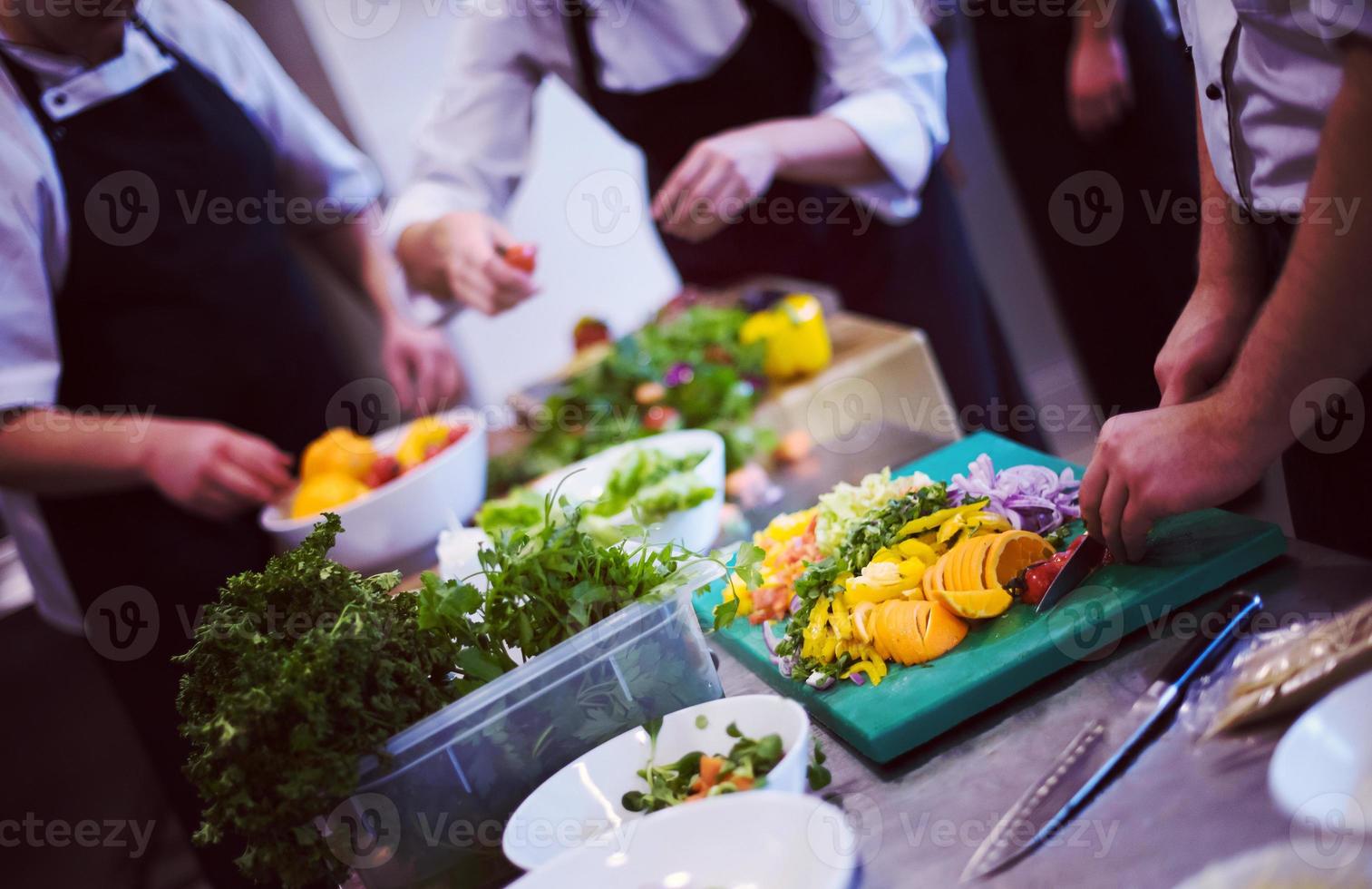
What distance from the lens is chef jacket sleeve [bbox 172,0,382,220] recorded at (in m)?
2.23

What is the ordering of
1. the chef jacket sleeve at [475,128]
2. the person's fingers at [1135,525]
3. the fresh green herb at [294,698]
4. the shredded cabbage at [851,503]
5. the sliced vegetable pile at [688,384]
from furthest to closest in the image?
the chef jacket sleeve at [475,128]
the sliced vegetable pile at [688,384]
the shredded cabbage at [851,503]
the person's fingers at [1135,525]
the fresh green herb at [294,698]

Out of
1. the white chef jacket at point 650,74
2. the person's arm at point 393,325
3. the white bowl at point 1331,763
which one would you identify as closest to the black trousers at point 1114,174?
the white chef jacket at point 650,74

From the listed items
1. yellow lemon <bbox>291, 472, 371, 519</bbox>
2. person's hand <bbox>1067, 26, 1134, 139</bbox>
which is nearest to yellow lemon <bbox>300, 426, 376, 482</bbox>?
yellow lemon <bbox>291, 472, 371, 519</bbox>

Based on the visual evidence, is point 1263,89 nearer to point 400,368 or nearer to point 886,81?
point 886,81

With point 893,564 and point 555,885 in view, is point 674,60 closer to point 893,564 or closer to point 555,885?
point 893,564

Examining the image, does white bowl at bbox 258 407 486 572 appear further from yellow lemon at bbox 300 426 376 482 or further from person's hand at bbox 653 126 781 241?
person's hand at bbox 653 126 781 241

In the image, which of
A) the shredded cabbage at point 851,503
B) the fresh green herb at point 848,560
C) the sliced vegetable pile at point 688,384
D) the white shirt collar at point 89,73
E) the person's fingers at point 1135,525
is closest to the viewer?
the person's fingers at point 1135,525

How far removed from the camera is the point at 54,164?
→ 6.40 ft

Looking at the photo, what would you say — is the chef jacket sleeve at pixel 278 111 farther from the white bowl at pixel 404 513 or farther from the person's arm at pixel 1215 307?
the person's arm at pixel 1215 307

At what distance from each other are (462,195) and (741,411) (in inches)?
36.3

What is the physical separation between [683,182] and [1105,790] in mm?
1339

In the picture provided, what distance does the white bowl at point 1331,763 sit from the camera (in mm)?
651

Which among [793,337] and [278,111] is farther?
[278,111]

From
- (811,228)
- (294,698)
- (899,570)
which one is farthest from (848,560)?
(811,228)
